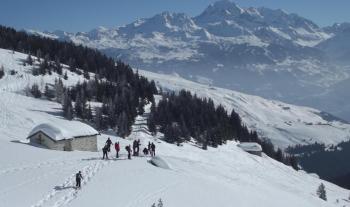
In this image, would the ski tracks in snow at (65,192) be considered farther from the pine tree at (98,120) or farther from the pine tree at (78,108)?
the pine tree at (78,108)

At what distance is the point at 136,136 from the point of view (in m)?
95.0

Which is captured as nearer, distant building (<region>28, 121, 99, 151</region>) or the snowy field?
the snowy field

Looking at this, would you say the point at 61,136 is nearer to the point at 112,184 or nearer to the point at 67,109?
the point at 112,184

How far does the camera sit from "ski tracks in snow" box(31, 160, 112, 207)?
29875 millimetres

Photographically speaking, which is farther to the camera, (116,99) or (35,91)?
(116,99)

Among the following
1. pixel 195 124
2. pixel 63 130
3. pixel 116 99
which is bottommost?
pixel 195 124

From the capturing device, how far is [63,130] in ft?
185

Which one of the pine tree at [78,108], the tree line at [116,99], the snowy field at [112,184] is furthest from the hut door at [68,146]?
the pine tree at [78,108]

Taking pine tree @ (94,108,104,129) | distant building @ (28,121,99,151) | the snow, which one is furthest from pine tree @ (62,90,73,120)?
the snow

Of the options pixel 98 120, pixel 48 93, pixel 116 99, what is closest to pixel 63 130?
pixel 98 120

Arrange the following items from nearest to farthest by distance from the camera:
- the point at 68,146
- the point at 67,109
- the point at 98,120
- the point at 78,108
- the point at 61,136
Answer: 1. the point at 61,136
2. the point at 68,146
3. the point at 98,120
4. the point at 67,109
5. the point at 78,108

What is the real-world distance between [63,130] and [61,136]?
1.40 meters

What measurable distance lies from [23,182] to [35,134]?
21.7 meters

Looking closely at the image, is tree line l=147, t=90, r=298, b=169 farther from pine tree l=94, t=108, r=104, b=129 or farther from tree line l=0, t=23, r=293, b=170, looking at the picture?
pine tree l=94, t=108, r=104, b=129
